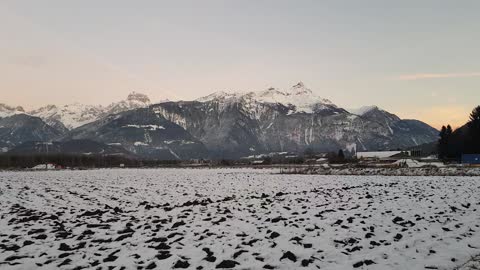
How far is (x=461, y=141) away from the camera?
4417 inches

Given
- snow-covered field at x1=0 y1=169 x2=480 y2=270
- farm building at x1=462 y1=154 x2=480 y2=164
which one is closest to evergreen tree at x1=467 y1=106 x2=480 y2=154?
farm building at x1=462 y1=154 x2=480 y2=164

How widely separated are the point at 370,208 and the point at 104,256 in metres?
15.1

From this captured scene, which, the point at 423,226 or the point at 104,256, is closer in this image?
the point at 104,256

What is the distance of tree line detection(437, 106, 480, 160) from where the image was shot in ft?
318

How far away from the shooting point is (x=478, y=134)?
96.2 m

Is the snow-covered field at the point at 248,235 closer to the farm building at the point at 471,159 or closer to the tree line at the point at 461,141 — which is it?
the farm building at the point at 471,159

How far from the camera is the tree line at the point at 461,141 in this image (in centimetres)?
9688

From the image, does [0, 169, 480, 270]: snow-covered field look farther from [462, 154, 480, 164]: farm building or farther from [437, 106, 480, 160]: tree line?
[437, 106, 480, 160]: tree line

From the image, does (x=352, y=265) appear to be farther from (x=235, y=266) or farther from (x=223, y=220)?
(x=223, y=220)

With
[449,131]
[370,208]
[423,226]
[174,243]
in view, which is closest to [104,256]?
[174,243]

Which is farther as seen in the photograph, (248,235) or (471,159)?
(471,159)

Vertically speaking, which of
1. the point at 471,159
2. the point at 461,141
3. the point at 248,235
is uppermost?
the point at 461,141

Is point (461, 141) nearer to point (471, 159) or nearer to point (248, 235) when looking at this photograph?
point (471, 159)


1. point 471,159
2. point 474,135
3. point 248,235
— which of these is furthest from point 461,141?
point 248,235
